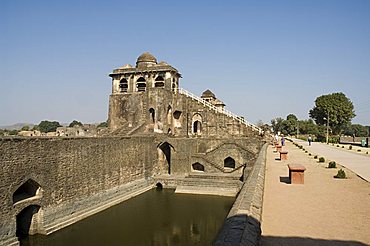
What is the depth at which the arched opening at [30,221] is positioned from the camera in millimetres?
12612

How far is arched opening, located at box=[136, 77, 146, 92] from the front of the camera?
28.4 meters

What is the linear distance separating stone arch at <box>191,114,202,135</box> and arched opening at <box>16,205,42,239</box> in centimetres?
1791

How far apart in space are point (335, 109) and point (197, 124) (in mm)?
32515

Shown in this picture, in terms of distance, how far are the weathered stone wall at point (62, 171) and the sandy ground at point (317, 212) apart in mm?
9093

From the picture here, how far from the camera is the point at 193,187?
21.3m

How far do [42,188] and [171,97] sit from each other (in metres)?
16.1

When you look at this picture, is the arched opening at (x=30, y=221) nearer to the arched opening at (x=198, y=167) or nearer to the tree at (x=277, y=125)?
the arched opening at (x=198, y=167)

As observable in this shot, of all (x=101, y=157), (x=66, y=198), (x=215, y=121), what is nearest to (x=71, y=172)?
(x=66, y=198)

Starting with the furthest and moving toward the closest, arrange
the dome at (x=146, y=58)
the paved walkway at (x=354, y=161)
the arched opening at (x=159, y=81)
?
the dome at (x=146, y=58)
the arched opening at (x=159, y=81)
the paved walkway at (x=354, y=161)

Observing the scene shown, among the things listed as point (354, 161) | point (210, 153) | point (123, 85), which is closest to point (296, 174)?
point (354, 161)

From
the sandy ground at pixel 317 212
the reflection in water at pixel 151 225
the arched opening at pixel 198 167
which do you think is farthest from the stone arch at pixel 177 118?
the sandy ground at pixel 317 212

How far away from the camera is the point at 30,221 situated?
12.6 metres

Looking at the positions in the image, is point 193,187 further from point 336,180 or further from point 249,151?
point 336,180

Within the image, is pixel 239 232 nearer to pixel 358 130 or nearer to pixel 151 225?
pixel 151 225
